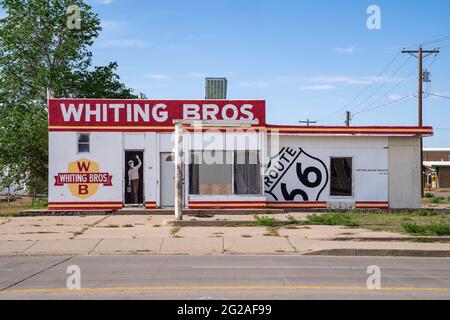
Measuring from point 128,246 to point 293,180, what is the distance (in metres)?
10.8

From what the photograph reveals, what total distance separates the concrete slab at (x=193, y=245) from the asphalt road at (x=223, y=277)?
85 centimetres

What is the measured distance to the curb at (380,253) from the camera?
14961mm

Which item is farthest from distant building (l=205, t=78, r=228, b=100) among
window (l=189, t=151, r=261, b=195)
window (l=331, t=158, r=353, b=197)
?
window (l=331, t=158, r=353, b=197)

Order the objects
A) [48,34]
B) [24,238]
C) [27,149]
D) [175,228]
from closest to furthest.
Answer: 1. [24,238]
2. [175,228]
3. [27,149]
4. [48,34]

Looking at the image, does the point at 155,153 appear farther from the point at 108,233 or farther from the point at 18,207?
the point at 18,207

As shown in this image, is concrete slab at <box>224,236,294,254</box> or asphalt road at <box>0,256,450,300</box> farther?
concrete slab at <box>224,236,294,254</box>

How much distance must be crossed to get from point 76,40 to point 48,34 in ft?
6.29

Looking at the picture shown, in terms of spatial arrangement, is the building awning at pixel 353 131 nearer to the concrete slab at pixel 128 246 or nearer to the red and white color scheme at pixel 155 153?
the red and white color scheme at pixel 155 153

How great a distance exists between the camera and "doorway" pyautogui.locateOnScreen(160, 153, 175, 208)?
24078mm

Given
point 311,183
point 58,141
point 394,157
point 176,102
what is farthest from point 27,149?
point 394,157

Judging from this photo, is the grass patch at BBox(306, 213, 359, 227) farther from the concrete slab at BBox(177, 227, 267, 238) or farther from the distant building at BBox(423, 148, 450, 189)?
the distant building at BBox(423, 148, 450, 189)

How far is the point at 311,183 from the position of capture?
24875 millimetres

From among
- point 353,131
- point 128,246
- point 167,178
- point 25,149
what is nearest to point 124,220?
point 167,178

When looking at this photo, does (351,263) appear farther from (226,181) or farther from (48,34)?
(48,34)
